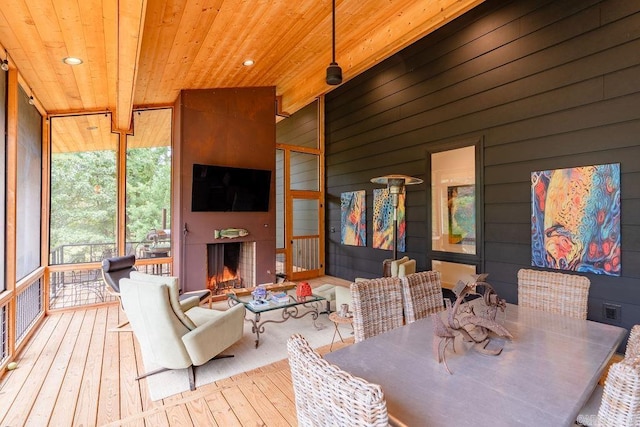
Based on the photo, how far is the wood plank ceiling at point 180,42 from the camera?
2.67 metres

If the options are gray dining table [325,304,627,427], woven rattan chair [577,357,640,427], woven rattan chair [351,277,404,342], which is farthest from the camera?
woven rattan chair [351,277,404,342]

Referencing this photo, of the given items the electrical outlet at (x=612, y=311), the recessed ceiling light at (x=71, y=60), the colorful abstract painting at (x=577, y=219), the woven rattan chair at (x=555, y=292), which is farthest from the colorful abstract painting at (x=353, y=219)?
the recessed ceiling light at (x=71, y=60)

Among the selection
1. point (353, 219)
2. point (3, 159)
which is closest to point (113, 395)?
point (3, 159)

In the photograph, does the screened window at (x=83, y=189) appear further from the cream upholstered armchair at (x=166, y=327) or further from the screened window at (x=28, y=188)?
the cream upholstered armchair at (x=166, y=327)

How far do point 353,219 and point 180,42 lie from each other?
427 centimetres

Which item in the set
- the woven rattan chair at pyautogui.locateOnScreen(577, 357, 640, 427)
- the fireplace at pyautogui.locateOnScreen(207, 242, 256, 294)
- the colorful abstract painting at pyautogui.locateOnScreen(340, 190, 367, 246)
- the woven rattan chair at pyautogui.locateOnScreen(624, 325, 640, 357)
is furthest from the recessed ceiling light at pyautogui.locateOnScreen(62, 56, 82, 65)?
the colorful abstract painting at pyautogui.locateOnScreen(340, 190, 367, 246)

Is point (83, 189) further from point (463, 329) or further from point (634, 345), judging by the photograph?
point (634, 345)

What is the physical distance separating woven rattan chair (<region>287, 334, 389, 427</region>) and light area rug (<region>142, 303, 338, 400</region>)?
2.24m

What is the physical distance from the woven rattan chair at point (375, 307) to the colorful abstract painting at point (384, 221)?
11.3 feet

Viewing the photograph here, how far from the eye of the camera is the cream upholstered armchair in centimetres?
271

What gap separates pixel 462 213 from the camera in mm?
4750

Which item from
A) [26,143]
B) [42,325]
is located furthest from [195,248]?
[26,143]

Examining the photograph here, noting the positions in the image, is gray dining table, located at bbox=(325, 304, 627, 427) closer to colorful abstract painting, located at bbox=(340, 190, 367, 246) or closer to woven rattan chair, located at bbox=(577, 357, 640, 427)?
woven rattan chair, located at bbox=(577, 357, 640, 427)

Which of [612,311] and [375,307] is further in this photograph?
[612,311]
